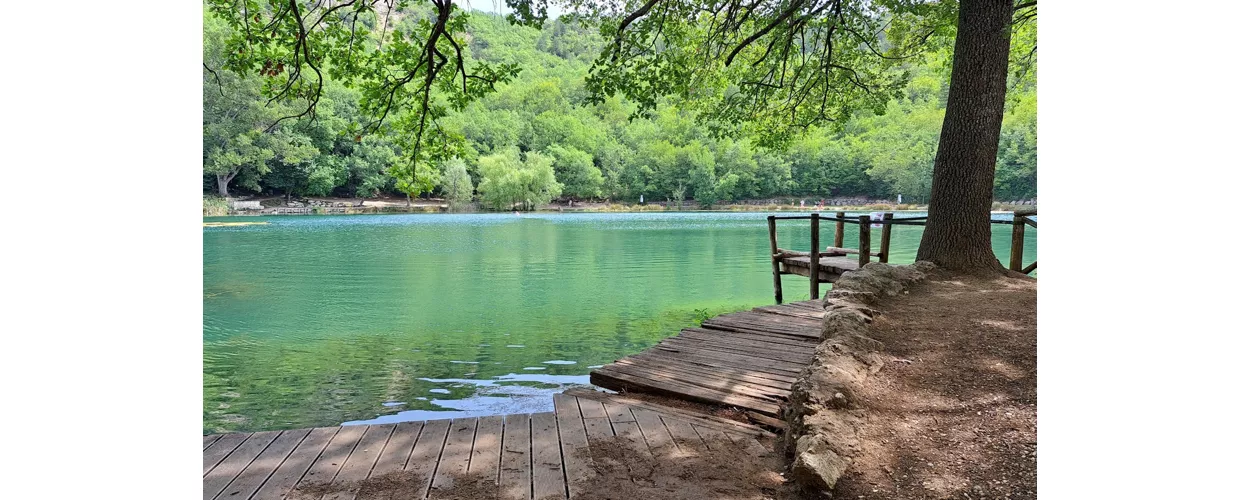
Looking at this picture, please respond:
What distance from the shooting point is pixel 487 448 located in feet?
9.79

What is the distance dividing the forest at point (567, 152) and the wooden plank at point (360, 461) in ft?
132

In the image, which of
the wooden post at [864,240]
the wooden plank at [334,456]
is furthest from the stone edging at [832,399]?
the wooden post at [864,240]

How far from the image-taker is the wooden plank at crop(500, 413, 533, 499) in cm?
254

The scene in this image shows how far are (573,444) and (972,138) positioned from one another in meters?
5.16

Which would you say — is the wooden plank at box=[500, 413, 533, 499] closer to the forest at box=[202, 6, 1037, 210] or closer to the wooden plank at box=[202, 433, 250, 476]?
the wooden plank at box=[202, 433, 250, 476]

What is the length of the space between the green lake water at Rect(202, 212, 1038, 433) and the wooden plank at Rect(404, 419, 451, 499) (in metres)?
2.29

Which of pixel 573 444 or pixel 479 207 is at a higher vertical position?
pixel 479 207

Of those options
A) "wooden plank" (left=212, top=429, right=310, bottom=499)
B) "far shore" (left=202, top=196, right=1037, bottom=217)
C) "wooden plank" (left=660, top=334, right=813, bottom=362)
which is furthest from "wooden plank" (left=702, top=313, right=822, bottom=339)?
"far shore" (left=202, top=196, right=1037, bottom=217)

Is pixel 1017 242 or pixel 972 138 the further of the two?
pixel 1017 242

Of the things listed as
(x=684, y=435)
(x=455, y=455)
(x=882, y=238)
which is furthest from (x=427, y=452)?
(x=882, y=238)

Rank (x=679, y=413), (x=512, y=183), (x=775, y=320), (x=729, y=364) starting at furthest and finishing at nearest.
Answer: (x=512, y=183) → (x=775, y=320) → (x=729, y=364) → (x=679, y=413)

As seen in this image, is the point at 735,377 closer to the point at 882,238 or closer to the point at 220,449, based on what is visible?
the point at 220,449

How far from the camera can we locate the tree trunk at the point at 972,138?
6.09 meters

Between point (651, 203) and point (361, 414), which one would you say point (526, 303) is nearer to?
point (361, 414)
